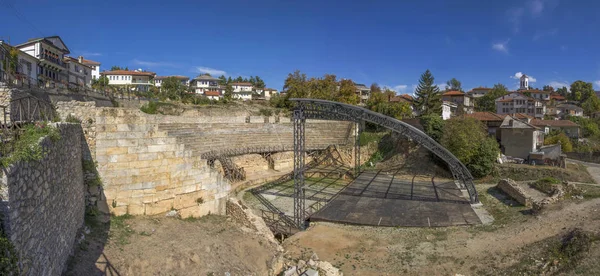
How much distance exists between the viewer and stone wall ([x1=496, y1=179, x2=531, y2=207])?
20005 mm

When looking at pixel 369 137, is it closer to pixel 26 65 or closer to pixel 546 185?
pixel 546 185

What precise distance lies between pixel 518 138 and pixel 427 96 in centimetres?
1771

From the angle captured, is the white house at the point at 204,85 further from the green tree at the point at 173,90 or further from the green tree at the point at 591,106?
the green tree at the point at 591,106

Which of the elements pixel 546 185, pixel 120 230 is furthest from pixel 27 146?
pixel 546 185

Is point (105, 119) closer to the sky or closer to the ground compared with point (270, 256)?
closer to the sky

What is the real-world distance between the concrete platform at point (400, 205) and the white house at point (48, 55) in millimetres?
27991

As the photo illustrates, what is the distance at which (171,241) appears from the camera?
1259 centimetres

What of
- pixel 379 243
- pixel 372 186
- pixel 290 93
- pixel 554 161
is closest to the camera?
pixel 379 243

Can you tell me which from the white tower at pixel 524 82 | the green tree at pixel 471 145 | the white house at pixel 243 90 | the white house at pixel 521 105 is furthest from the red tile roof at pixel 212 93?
the white tower at pixel 524 82

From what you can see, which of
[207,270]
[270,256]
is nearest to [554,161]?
[270,256]

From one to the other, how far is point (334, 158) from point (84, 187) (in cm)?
2627

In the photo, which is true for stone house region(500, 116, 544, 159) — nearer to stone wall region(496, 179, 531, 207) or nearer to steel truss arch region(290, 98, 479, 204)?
stone wall region(496, 179, 531, 207)

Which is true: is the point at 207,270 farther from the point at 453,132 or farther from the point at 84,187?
the point at 453,132

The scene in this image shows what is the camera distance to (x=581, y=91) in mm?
82000
